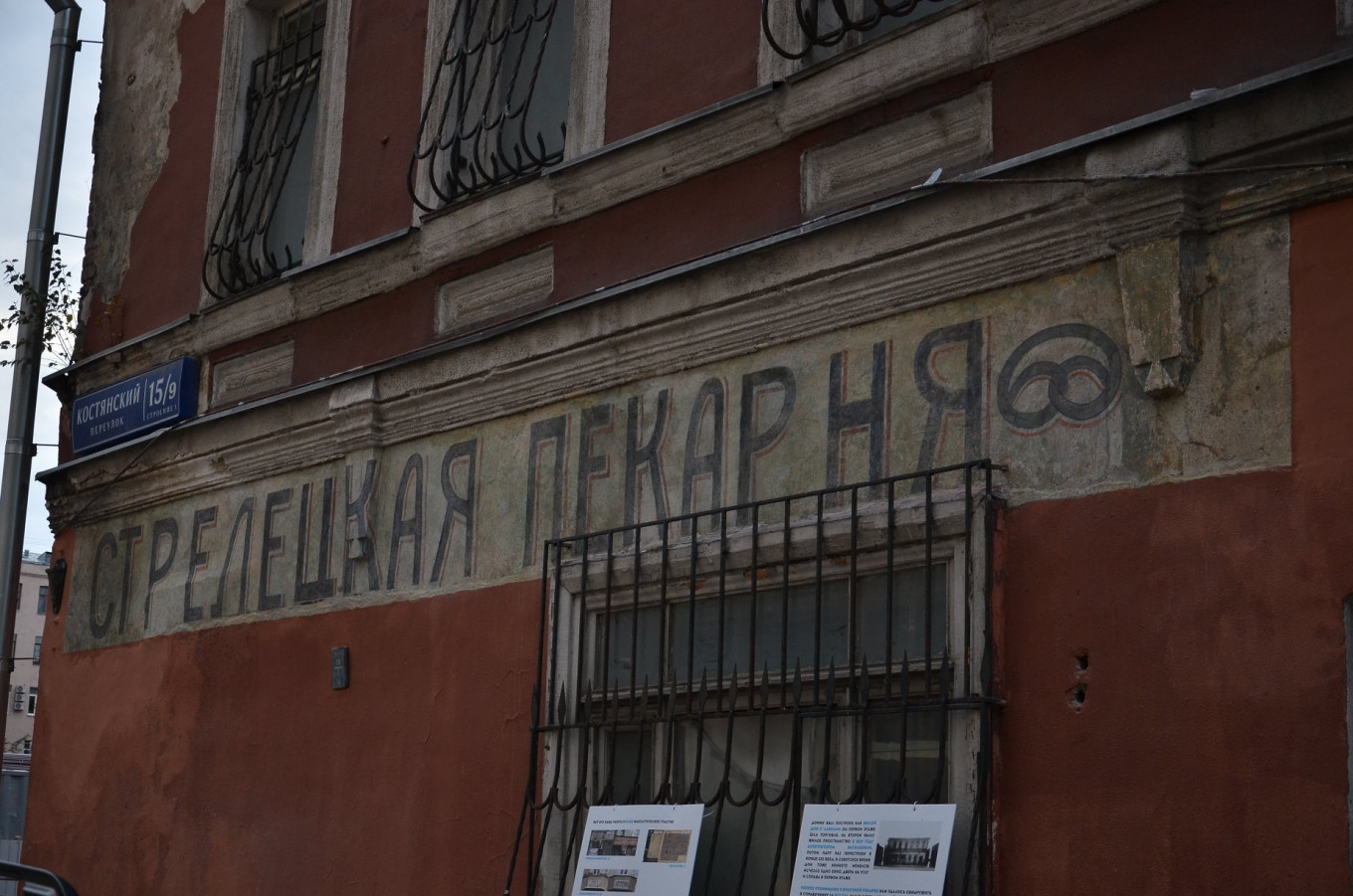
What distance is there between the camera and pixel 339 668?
7.87 metres

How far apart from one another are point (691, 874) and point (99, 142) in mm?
6632

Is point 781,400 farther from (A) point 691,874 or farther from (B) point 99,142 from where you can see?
(B) point 99,142

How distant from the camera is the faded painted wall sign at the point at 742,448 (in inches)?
199

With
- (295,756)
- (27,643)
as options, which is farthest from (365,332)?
(27,643)

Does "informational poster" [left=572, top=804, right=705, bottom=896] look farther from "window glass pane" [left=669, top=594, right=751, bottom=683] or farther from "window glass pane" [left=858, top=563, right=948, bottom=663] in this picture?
Answer: "window glass pane" [left=858, top=563, right=948, bottom=663]

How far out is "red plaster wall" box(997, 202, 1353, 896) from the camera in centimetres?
460

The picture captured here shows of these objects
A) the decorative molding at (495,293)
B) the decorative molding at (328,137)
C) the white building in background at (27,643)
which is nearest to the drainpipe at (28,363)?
the decorative molding at (328,137)

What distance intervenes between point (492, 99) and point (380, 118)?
0.69 m

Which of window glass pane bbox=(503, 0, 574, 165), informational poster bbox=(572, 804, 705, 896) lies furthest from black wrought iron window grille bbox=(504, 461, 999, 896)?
window glass pane bbox=(503, 0, 574, 165)

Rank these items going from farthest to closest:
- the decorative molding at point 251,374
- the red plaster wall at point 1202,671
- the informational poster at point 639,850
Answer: the decorative molding at point 251,374 → the informational poster at point 639,850 → the red plaster wall at point 1202,671

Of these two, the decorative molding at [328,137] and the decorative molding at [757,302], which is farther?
the decorative molding at [328,137]

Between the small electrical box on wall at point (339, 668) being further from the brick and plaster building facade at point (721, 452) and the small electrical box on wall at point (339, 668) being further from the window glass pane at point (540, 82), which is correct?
the window glass pane at point (540, 82)

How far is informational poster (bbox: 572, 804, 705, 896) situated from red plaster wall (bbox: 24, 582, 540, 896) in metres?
0.62

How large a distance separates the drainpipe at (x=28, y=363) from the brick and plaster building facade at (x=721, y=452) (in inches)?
9.8
